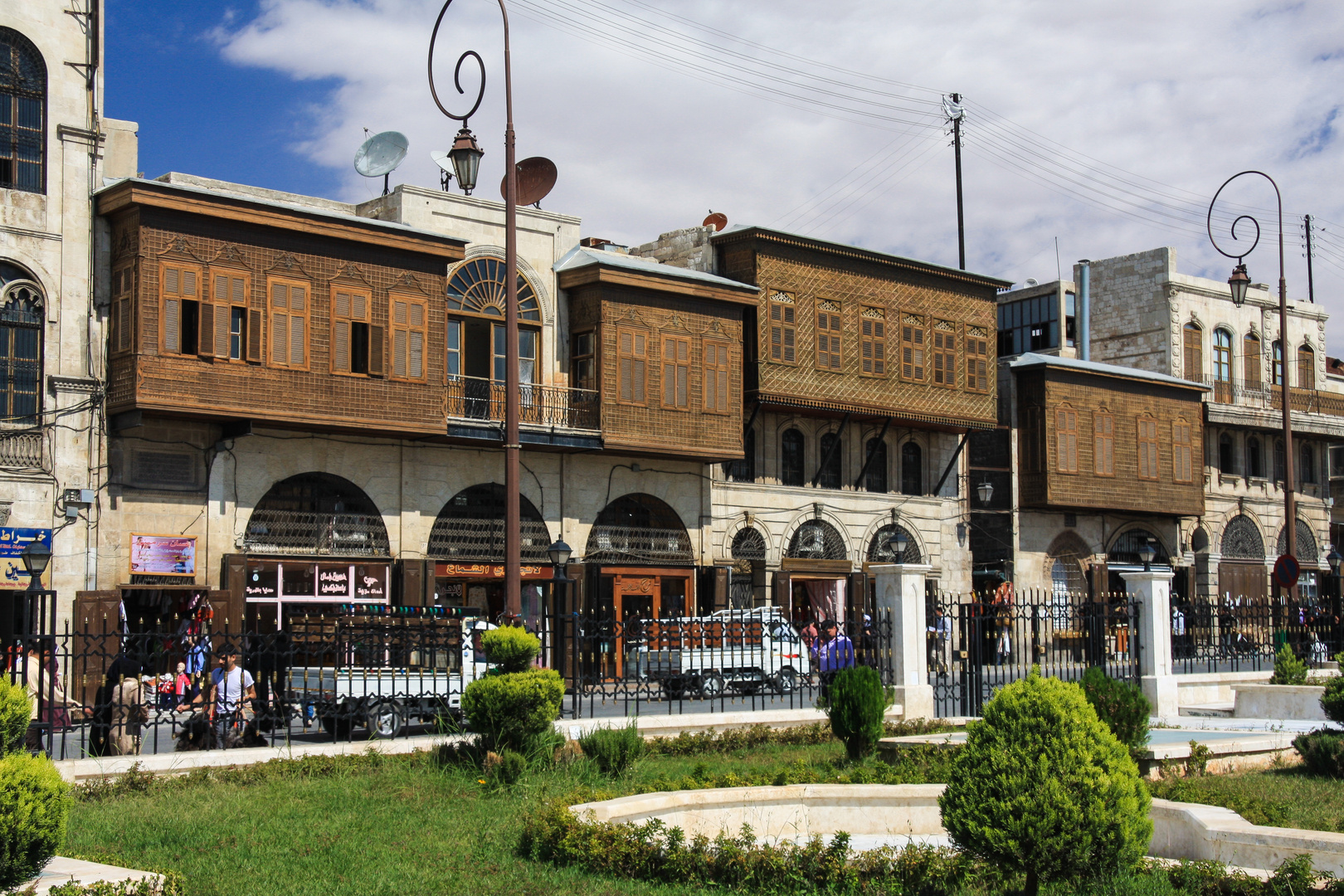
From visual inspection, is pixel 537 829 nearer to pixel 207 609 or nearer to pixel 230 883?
pixel 230 883

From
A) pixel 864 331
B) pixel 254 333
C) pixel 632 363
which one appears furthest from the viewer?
A: pixel 864 331

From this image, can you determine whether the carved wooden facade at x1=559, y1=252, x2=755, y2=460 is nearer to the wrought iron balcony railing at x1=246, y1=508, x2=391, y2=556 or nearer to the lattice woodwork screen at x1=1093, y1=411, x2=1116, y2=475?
the wrought iron balcony railing at x1=246, y1=508, x2=391, y2=556

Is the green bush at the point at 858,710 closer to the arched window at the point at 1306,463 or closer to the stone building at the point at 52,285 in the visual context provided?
the stone building at the point at 52,285

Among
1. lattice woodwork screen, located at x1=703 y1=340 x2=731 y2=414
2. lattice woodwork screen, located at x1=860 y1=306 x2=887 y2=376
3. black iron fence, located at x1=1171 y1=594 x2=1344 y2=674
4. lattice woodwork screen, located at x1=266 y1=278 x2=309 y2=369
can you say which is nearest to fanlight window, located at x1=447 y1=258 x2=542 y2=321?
lattice woodwork screen, located at x1=266 y1=278 x2=309 y2=369

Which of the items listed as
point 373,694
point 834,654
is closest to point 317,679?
point 373,694

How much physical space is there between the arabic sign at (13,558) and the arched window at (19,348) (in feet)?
6.28

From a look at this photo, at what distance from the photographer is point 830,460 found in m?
34.9

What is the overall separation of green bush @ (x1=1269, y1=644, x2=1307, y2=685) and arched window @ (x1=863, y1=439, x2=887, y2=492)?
1539cm

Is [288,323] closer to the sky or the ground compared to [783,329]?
closer to the ground

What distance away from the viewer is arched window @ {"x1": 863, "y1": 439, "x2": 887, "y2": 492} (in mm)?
35750

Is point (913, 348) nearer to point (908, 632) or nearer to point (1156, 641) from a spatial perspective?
point (1156, 641)

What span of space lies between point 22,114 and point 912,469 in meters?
22.6

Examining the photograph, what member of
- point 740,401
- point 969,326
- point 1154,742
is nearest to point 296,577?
point 740,401

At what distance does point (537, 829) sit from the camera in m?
10.1
